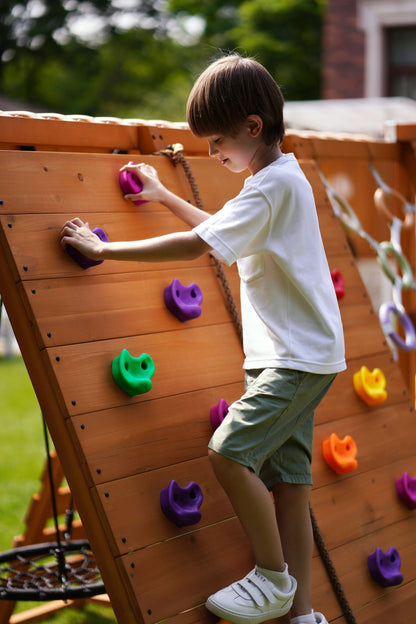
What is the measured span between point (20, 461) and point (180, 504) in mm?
3809

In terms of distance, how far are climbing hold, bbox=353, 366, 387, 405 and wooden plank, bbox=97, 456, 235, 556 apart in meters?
0.80

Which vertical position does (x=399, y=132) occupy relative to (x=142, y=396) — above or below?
above

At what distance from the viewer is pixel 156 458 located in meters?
2.21

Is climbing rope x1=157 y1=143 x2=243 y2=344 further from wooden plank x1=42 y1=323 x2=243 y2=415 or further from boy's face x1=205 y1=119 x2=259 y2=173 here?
boy's face x1=205 y1=119 x2=259 y2=173

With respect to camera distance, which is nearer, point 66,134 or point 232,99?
point 232,99

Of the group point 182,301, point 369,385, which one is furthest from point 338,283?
point 182,301

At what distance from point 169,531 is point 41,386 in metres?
0.52

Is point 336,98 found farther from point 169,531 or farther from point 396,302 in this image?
point 169,531

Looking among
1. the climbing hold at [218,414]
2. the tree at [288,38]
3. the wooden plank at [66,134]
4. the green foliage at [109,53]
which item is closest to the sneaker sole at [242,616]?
the climbing hold at [218,414]

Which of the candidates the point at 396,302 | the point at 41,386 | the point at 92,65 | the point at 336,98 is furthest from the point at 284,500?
the point at 92,65

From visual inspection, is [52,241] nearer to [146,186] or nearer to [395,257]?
[146,186]

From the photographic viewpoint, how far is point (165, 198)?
2.46m

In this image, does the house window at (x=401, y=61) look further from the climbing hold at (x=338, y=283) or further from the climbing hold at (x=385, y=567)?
the climbing hold at (x=385, y=567)

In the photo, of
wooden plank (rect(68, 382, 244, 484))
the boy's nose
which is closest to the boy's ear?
the boy's nose
